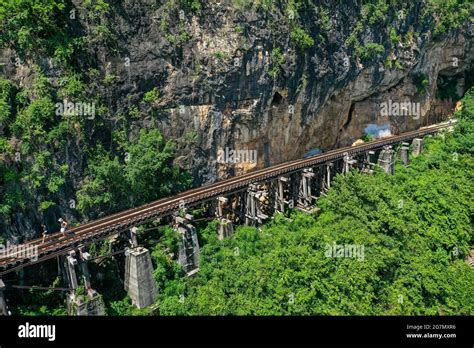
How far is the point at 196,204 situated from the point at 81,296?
796cm

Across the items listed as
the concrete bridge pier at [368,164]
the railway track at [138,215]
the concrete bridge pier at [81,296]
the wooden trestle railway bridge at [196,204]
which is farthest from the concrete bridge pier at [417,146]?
the concrete bridge pier at [81,296]

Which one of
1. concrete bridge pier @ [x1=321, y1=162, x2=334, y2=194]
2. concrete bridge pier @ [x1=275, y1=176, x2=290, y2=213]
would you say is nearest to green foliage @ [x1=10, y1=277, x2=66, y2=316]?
concrete bridge pier @ [x1=275, y1=176, x2=290, y2=213]

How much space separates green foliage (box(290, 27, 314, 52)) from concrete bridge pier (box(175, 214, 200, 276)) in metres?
15.4

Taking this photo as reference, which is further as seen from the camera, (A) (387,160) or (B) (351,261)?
(A) (387,160)

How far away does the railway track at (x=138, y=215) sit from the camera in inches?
701

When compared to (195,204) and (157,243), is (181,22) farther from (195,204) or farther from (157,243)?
(157,243)

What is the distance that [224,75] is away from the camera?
84.4ft

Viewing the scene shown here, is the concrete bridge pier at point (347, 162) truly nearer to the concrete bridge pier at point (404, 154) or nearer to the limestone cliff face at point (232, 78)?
the limestone cliff face at point (232, 78)

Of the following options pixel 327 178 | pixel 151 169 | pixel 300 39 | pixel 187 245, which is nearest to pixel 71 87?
pixel 151 169

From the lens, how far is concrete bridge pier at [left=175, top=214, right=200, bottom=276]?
2166 cm

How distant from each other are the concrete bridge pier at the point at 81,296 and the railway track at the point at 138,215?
26.3 inches

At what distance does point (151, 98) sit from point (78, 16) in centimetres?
606

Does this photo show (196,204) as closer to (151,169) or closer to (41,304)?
(151,169)

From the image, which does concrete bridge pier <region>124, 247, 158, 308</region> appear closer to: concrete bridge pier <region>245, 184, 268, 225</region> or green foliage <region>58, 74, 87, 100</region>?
concrete bridge pier <region>245, 184, 268, 225</region>
